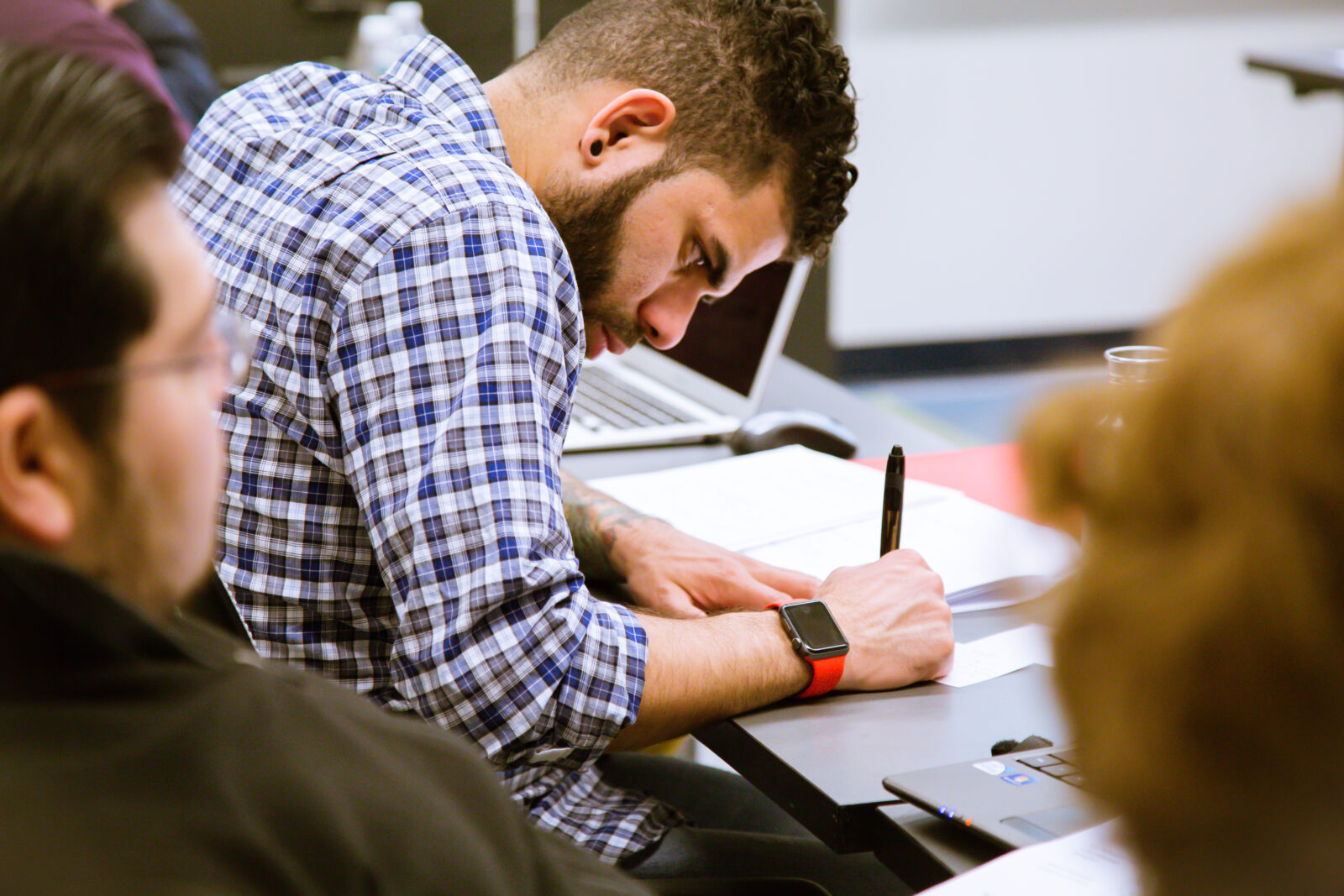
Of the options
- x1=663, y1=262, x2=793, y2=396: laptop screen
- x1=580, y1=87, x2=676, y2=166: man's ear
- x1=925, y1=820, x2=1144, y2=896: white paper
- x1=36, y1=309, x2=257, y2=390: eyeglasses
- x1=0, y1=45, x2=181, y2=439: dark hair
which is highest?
x1=580, y1=87, x2=676, y2=166: man's ear

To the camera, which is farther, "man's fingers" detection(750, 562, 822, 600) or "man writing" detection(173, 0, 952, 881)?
"man's fingers" detection(750, 562, 822, 600)

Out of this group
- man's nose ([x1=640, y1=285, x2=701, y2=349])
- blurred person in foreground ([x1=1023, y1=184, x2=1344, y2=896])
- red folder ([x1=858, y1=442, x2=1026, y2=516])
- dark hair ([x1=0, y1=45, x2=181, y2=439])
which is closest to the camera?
blurred person in foreground ([x1=1023, y1=184, x2=1344, y2=896])

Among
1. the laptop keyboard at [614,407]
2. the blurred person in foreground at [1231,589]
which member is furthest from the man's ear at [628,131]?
the blurred person in foreground at [1231,589]

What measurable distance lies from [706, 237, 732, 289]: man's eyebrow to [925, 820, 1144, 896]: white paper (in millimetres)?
746

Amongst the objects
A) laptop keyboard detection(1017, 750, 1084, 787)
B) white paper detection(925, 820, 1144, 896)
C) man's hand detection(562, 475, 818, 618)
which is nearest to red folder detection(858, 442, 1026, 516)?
man's hand detection(562, 475, 818, 618)

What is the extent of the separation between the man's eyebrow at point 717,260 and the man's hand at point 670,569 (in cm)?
27

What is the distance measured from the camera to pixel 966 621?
1223 mm

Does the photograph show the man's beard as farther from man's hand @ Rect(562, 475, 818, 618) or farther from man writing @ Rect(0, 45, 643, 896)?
man writing @ Rect(0, 45, 643, 896)

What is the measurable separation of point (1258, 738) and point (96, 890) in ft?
1.34

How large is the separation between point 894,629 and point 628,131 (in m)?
0.57

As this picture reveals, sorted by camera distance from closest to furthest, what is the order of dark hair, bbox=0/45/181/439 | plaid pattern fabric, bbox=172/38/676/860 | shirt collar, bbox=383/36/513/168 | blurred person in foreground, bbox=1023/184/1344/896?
blurred person in foreground, bbox=1023/184/1344/896 → dark hair, bbox=0/45/181/439 → plaid pattern fabric, bbox=172/38/676/860 → shirt collar, bbox=383/36/513/168

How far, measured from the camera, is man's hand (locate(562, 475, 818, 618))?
1244 mm

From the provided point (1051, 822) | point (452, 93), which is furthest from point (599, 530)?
point (1051, 822)

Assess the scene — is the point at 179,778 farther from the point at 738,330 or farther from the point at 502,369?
the point at 738,330
